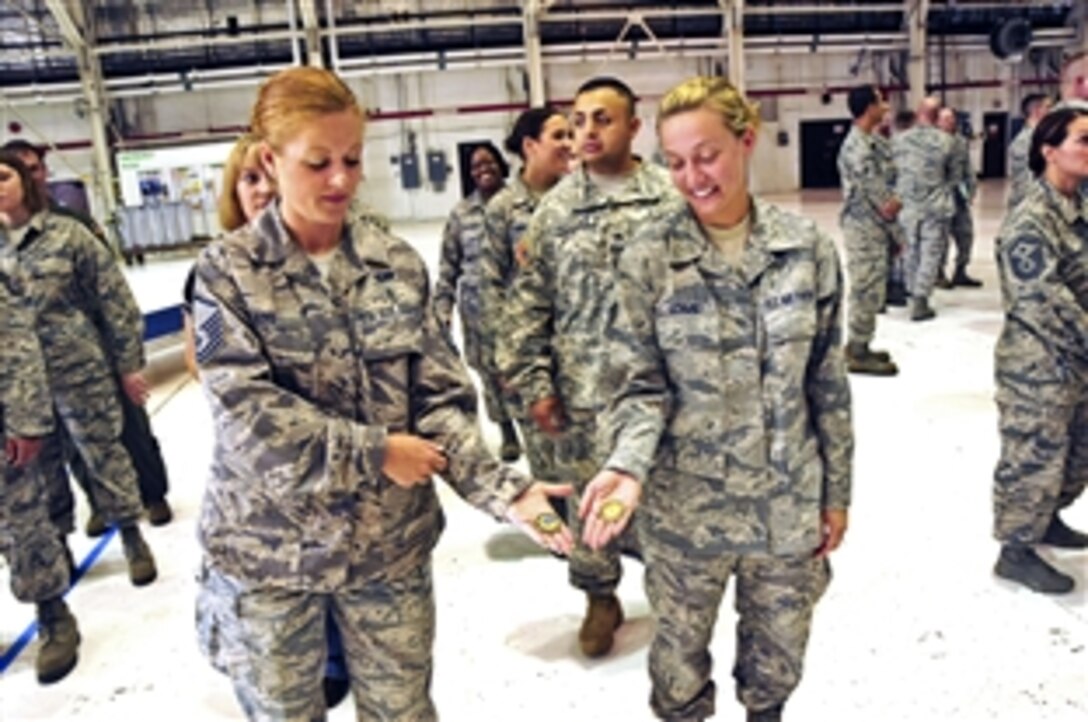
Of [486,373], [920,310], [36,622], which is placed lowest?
[36,622]

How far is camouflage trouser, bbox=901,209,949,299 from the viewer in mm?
6195

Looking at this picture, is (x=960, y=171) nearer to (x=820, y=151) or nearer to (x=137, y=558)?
(x=137, y=558)

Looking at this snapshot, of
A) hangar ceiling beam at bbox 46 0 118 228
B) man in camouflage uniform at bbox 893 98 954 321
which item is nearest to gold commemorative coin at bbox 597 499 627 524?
man in camouflage uniform at bbox 893 98 954 321

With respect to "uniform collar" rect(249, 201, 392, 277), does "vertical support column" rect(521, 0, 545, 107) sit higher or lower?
higher

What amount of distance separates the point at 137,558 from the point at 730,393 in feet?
8.38

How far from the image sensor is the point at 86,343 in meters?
2.90

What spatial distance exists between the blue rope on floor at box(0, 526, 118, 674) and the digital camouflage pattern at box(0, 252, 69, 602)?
0.27 m

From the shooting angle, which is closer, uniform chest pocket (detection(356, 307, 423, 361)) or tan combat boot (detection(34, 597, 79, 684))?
uniform chest pocket (detection(356, 307, 423, 361))

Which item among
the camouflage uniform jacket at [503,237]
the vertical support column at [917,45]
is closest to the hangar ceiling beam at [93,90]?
the camouflage uniform jacket at [503,237]

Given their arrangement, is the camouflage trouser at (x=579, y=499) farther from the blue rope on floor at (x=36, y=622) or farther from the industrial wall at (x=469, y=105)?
the industrial wall at (x=469, y=105)

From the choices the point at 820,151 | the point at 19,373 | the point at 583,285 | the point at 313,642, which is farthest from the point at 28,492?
the point at 820,151

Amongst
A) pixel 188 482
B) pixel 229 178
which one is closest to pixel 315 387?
pixel 229 178

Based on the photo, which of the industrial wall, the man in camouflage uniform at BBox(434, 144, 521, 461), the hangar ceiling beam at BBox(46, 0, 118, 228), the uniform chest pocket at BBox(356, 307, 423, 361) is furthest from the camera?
the industrial wall

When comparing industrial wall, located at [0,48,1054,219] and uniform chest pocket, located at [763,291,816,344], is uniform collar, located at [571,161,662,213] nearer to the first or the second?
uniform chest pocket, located at [763,291,816,344]
